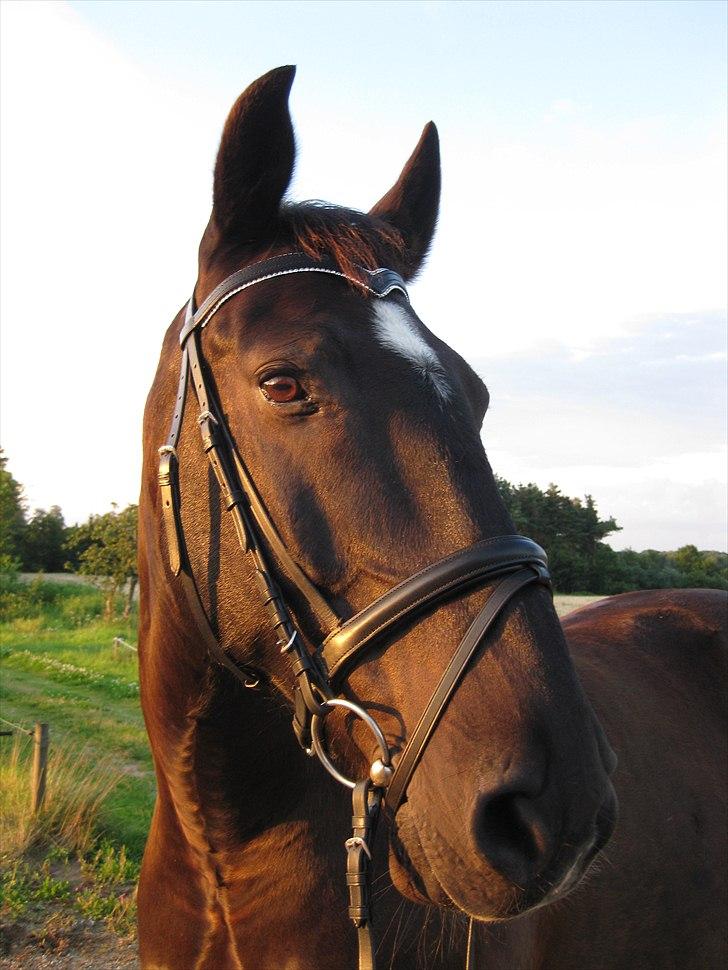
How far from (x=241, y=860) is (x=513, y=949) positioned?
2.91 feet

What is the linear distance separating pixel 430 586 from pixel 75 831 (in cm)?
611

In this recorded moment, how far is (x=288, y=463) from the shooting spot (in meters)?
2.02

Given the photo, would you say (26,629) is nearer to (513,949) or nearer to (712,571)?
(712,571)

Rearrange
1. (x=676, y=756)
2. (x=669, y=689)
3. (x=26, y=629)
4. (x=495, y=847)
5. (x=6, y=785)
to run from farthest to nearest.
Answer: (x=26, y=629), (x=6, y=785), (x=669, y=689), (x=676, y=756), (x=495, y=847)

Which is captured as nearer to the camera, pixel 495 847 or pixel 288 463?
pixel 495 847

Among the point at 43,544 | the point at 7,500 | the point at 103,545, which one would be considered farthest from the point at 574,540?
the point at 43,544

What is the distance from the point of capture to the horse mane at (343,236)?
7.47 ft

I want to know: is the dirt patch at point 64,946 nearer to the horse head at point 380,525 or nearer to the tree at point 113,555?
the horse head at point 380,525

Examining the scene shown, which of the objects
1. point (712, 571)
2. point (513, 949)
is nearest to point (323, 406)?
point (513, 949)

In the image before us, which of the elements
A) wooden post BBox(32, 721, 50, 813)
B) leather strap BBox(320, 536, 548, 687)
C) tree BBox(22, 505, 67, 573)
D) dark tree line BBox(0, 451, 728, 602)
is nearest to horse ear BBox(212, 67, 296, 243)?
leather strap BBox(320, 536, 548, 687)

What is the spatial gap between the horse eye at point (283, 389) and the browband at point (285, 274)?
37cm

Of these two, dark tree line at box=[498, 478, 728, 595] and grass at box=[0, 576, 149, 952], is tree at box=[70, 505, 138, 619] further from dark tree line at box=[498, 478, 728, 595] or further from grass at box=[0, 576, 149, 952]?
dark tree line at box=[498, 478, 728, 595]

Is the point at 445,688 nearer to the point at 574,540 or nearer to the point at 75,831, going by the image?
the point at 75,831

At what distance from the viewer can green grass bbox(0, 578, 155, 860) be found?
309 inches
